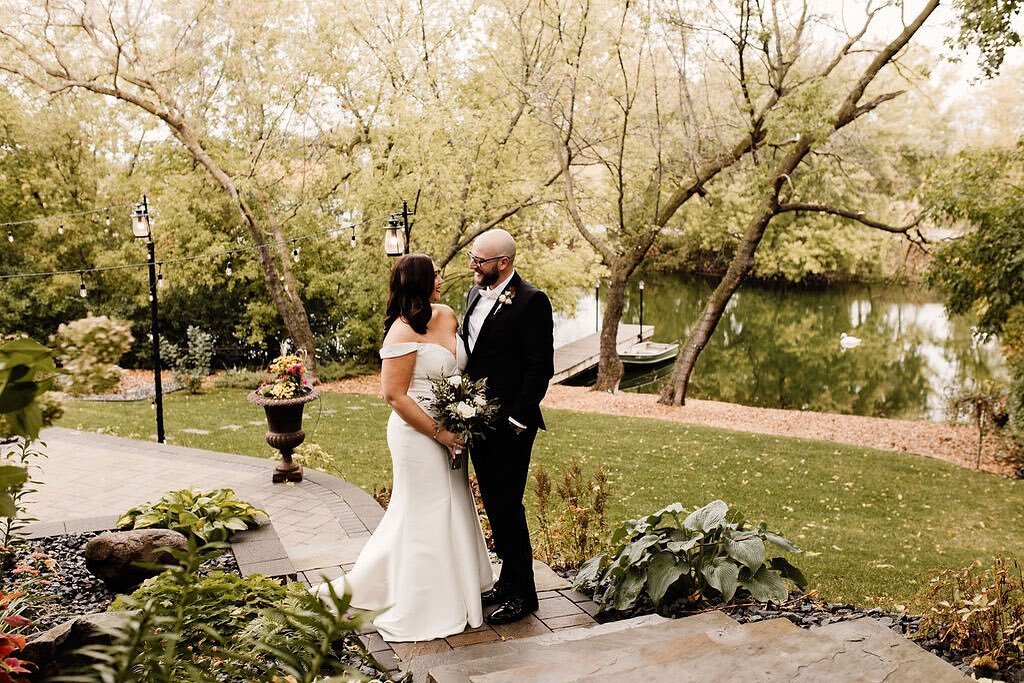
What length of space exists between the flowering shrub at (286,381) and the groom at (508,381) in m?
3.42

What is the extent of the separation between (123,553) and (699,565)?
3378mm

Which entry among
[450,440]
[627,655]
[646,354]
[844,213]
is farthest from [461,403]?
[646,354]

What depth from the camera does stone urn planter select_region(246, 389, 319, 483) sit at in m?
7.07

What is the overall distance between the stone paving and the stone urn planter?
0.47 feet

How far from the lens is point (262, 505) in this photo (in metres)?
6.86

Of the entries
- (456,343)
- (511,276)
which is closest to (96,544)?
(456,343)

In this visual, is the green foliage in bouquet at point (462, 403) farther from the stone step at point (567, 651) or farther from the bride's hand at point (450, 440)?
the stone step at point (567, 651)

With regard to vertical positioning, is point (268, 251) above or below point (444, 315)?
above

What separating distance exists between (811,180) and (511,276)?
14833mm

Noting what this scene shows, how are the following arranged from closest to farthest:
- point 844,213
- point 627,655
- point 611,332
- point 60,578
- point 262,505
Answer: point 627,655 < point 60,578 < point 262,505 < point 844,213 < point 611,332

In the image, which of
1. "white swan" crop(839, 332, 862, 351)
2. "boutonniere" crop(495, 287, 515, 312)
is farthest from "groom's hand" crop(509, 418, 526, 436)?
"white swan" crop(839, 332, 862, 351)

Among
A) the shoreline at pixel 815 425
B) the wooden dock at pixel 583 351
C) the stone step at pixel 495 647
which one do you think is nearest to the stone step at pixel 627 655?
the stone step at pixel 495 647

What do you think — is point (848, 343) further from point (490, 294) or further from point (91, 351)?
point (91, 351)

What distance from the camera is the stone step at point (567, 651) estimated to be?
118 inches
